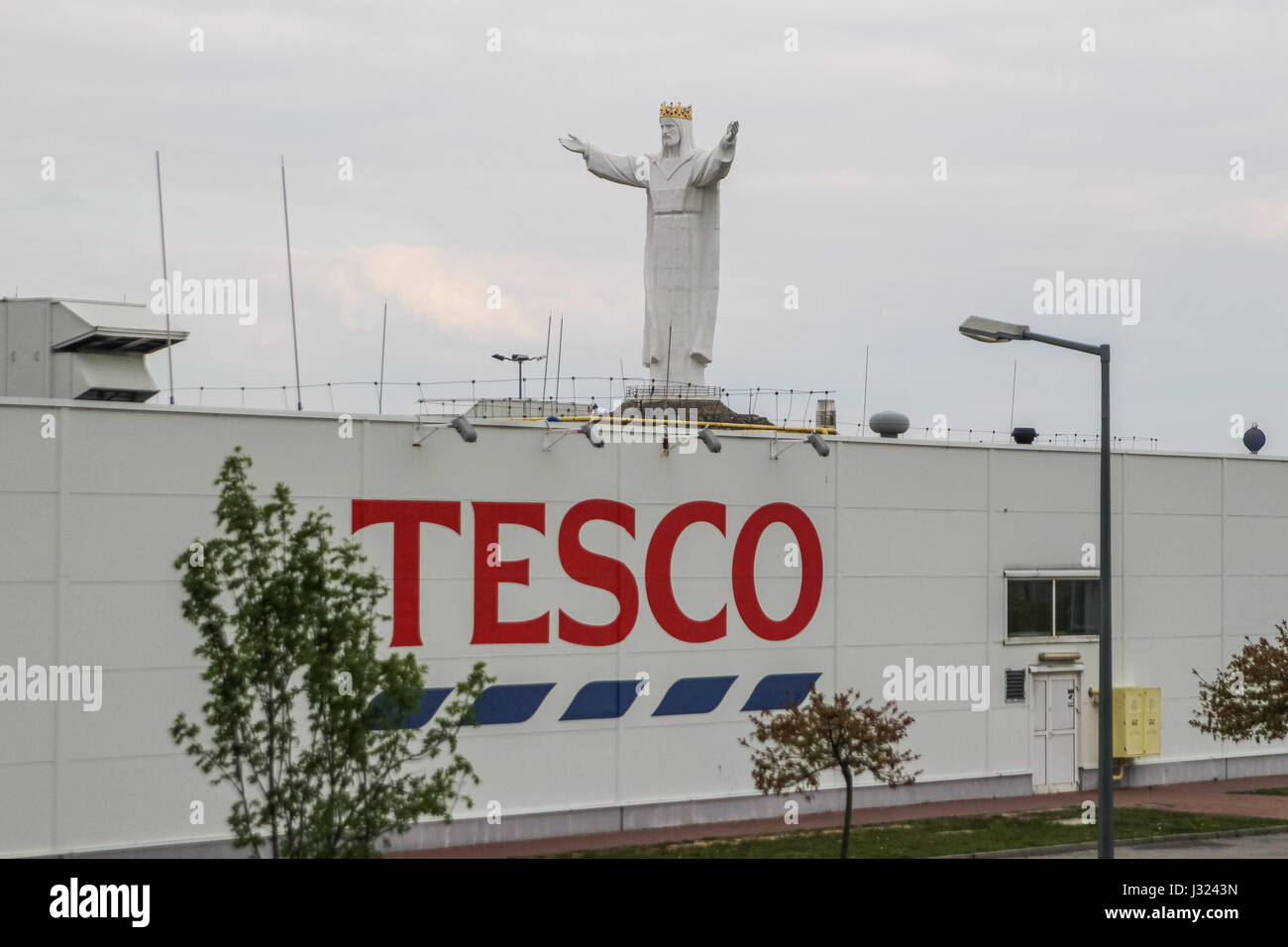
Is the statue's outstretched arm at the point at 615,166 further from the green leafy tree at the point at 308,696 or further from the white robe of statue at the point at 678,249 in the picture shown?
the green leafy tree at the point at 308,696

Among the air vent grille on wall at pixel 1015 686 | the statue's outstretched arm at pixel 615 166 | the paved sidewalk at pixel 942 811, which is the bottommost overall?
the paved sidewalk at pixel 942 811

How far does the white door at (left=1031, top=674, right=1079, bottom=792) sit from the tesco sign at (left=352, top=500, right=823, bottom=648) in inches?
274

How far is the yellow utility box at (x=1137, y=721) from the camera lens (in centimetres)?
4069

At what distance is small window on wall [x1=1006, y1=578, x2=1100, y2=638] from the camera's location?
39438mm

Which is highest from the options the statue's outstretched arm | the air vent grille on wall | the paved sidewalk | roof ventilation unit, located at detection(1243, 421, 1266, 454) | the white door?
the statue's outstretched arm

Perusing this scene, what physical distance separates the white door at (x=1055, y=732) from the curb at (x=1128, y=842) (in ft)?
18.6

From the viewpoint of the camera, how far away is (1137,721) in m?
40.8

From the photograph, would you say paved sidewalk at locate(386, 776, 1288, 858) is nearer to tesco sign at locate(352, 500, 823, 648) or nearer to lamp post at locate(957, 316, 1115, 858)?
tesco sign at locate(352, 500, 823, 648)

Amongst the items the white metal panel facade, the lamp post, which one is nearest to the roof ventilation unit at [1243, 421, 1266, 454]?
the white metal panel facade

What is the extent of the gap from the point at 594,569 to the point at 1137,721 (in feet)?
49.5

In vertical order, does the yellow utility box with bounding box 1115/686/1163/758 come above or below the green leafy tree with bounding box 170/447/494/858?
below

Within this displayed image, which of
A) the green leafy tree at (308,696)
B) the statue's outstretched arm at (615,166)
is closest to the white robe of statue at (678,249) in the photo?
the statue's outstretched arm at (615,166)
